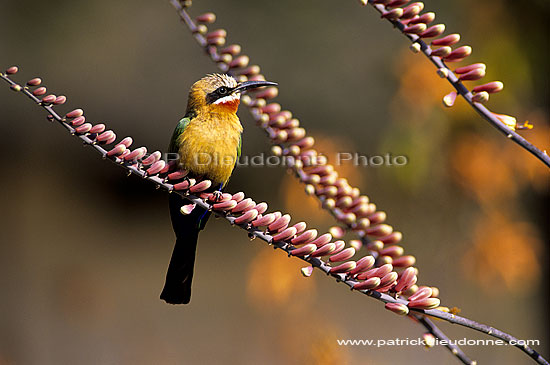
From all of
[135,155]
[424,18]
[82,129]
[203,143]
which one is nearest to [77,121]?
[82,129]

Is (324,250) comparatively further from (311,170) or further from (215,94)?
(215,94)

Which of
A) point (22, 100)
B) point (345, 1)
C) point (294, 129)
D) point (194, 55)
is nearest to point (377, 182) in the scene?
point (345, 1)

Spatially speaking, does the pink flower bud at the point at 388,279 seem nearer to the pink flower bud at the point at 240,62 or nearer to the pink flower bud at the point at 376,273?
the pink flower bud at the point at 376,273

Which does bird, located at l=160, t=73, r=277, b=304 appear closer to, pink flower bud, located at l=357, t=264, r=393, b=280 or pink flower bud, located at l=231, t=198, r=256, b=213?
pink flower bud, located at l=231, t=198, r=256, b=213

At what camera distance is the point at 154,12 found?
19.1 feet

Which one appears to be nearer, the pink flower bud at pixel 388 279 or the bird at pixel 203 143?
the pink flower bud at pixel 388 279

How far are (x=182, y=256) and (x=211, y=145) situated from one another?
0.33m

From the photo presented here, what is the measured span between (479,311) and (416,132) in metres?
2.38

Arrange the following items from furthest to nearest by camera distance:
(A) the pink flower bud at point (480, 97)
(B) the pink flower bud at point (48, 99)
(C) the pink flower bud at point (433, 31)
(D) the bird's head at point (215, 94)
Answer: (D) the bird's head at point (215, 94), (C) the pink flower bud at point (433, 31), (A) the pink flower bud at point (480, 97), (B) the pink flower bud at point (48, 99)

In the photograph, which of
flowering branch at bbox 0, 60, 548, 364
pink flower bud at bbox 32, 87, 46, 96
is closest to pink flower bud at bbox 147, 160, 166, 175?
flowering branch at bbox 0, 60, 548, 364

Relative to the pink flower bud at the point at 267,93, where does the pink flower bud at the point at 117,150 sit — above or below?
below

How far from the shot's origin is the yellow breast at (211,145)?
5.01ft

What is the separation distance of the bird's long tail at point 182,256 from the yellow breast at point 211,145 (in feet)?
0.35

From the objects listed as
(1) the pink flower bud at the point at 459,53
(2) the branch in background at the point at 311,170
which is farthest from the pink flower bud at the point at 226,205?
(1) the pink flower bud at the point at 459,53
